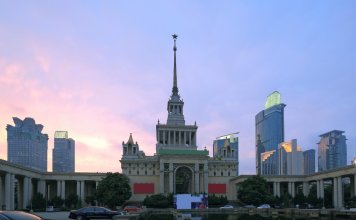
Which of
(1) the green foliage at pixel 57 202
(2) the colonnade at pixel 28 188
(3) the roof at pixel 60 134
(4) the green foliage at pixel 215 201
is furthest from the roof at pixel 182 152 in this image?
(3) the roof at pixel 60 134

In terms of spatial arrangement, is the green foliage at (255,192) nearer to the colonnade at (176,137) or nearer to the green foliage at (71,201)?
the colonnade at (176,137)

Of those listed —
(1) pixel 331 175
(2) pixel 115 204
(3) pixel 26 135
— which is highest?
(3) pixel 26 135

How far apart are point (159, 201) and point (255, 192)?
20744 millimetres

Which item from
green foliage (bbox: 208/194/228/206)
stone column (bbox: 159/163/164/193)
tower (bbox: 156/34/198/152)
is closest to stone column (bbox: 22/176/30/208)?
stone column (bbox: 159/163/164/193)

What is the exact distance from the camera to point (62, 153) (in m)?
171

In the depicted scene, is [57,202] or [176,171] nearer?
[57,202]

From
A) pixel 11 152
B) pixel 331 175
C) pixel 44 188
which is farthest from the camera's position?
pixel 11 152

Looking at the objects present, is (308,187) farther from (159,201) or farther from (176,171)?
(159,201)

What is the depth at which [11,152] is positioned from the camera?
137m

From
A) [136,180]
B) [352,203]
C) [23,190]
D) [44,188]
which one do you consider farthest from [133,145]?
[352,203]

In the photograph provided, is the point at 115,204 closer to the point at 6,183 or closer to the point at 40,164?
the point at 6,183

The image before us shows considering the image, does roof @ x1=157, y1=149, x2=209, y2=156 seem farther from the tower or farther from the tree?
the tree

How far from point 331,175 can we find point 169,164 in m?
39.6

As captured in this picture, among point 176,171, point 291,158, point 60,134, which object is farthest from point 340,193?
point 60,134
